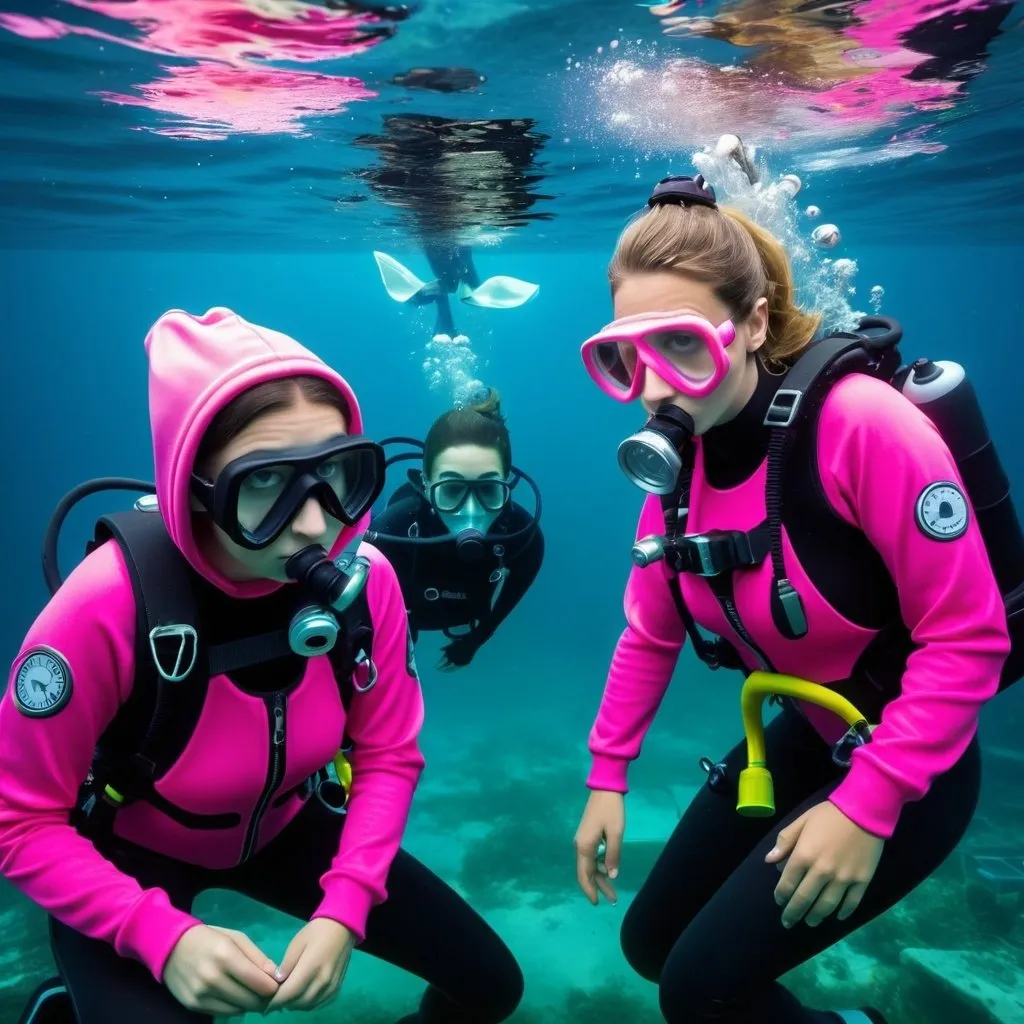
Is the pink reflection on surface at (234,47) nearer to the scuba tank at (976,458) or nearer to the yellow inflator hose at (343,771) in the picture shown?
the scuba tank at (976,458)

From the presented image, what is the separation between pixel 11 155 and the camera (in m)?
10.6

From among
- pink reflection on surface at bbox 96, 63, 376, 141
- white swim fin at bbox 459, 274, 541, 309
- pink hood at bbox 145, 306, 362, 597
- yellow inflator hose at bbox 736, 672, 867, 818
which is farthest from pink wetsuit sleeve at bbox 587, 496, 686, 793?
white swim fin at bbox 459, 274, 541, 309

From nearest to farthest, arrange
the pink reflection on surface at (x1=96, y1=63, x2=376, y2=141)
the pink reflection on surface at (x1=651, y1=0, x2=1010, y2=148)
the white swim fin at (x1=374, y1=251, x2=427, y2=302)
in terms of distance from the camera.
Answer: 1. the pink reflection on surface at (x1=651, y1=0, x2=1010, y2=148)
2. the pink reflection on surface at (x1=96, y1=63, x2=376, y2=141)
3. the white swim fin at (x1=374, y1=251, x2=427, y2=302)

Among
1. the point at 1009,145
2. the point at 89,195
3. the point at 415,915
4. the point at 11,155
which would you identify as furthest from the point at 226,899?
the point at 1009,145

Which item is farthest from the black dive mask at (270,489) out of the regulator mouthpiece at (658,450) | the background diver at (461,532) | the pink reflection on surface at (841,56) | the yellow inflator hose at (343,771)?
the pink reflection on surface at (841,56)

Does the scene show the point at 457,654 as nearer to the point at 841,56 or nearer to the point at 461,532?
the point at 461,532

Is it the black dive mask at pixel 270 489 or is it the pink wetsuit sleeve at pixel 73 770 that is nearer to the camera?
the black dive mask at pixel 270 489

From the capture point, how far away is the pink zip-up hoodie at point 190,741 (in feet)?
7.28

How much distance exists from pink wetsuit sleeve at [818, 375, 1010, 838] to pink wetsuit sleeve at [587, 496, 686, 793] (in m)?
1.03

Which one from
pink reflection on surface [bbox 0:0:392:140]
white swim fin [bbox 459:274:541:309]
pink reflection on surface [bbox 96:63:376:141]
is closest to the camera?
pink reflection on surface [bbox 0:0:392:140]

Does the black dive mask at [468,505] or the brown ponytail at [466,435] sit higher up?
the brown ponytail at [466,435]

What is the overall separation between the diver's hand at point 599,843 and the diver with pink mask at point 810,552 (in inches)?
18.1

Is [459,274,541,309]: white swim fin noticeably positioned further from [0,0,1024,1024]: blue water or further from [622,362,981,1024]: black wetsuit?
[622,362,981,1024]: black wetsuit

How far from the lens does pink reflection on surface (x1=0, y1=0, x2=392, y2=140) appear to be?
6.15 meters
